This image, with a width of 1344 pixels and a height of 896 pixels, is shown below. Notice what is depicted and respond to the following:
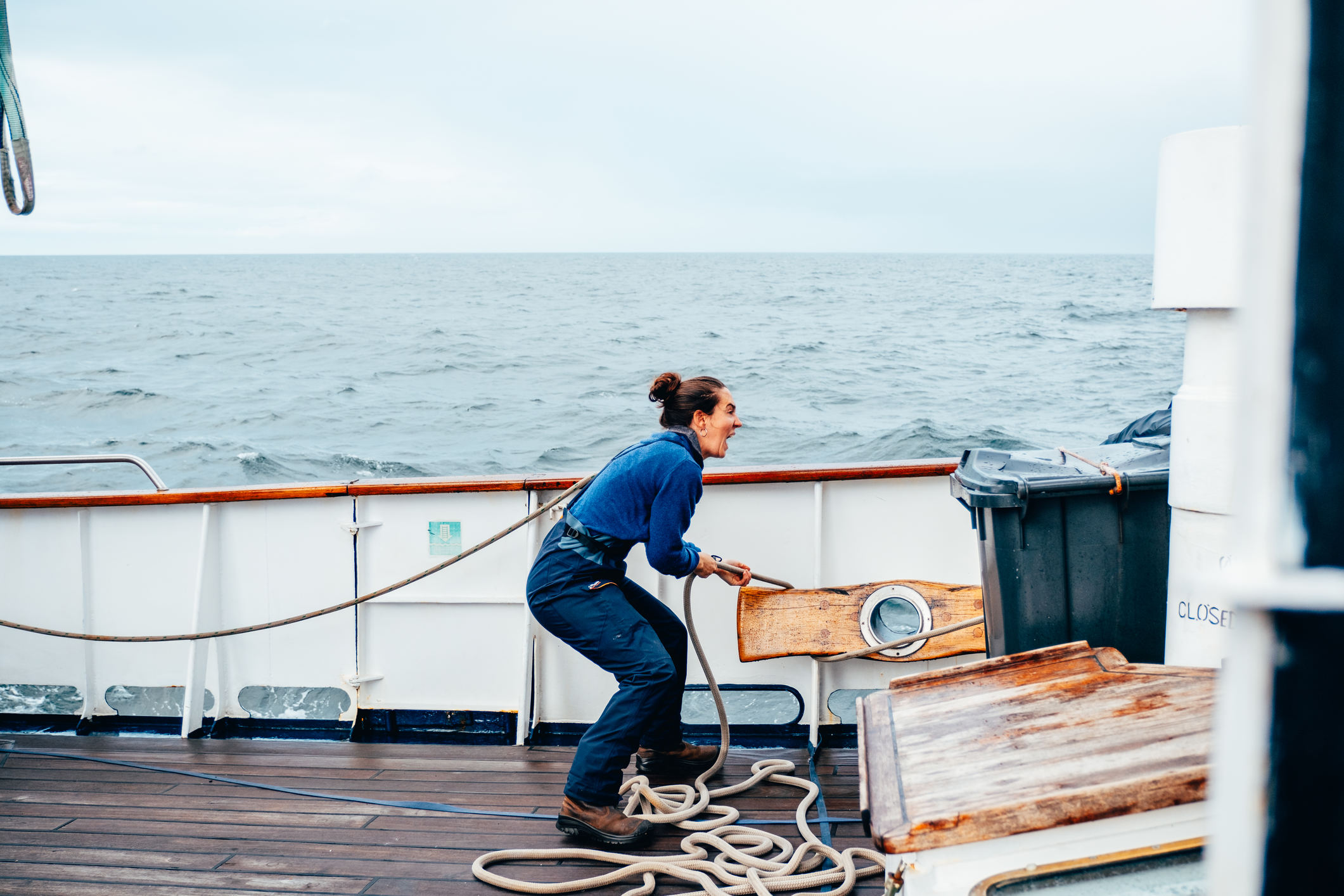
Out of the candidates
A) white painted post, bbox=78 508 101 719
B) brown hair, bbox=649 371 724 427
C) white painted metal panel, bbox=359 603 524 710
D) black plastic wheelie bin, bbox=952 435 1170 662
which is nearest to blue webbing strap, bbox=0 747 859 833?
white painted post, bbox=78 508 101 719

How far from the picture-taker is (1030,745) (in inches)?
69.9

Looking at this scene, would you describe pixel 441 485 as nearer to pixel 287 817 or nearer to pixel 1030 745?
pixel 287 817

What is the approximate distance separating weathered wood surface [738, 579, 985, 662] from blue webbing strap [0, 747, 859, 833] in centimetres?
66

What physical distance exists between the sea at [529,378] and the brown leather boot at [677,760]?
1612 millimetres

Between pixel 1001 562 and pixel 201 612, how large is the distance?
288 cm

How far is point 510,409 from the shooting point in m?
19.0

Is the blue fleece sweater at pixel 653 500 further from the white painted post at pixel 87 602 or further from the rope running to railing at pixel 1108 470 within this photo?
the white painted post at pixel 87 602

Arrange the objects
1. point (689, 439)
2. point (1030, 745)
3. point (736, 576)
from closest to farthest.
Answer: point (1030, 745) → point (689, 439) → point (736, 576)

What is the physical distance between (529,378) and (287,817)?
67.1 ft

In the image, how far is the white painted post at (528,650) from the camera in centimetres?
371

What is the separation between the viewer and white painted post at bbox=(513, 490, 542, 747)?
3.71 metres

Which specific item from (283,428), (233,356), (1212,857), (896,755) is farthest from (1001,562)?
(233,356)

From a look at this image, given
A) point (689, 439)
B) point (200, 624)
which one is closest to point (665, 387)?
point (689, 439)

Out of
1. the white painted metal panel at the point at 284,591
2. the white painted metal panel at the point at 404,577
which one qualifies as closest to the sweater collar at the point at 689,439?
the white painted metal panel at the point at 404,577
